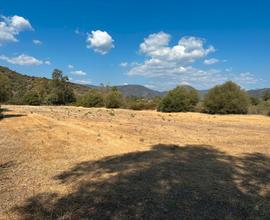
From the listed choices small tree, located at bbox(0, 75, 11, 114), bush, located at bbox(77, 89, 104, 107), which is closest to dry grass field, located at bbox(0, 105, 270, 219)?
small tree, located at bbox(0, 75, 11, 114)

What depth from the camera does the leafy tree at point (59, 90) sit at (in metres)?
63.5

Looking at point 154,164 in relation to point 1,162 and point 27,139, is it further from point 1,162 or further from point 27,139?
point 27,139

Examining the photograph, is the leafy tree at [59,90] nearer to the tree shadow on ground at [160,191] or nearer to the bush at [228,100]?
the bush at [228,100]

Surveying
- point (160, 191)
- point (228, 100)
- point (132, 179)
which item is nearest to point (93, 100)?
point (228, 100)

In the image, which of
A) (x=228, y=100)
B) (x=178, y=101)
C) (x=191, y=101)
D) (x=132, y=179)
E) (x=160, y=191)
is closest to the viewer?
(x=160, y=191)

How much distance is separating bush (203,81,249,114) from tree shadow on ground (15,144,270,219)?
1139 inches

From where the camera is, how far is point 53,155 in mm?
11250

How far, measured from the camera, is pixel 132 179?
7914 mm

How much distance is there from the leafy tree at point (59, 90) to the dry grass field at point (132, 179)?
5039cm

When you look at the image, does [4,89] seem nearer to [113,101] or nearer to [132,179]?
[132,179]

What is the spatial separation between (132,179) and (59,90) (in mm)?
58619

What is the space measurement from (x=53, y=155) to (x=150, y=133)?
291 inches

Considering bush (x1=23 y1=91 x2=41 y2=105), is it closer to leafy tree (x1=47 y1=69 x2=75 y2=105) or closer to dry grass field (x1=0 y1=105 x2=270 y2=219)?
leafy tree (x1=47 y1=69 x2=75 y2=105)

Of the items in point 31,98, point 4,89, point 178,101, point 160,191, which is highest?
point 4,89
